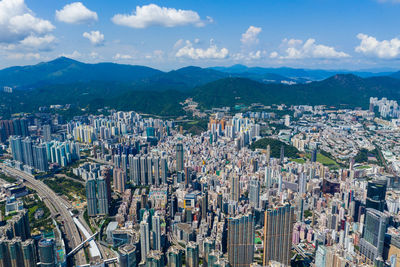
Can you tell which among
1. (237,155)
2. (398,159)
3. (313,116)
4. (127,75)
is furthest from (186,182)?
(127,75)

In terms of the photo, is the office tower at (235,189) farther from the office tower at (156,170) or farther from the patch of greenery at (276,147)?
the patch of greenery at (276,147)

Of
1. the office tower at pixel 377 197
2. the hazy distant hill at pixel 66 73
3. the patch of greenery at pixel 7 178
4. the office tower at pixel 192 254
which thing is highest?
the hazy distant hill at pixel 66 73

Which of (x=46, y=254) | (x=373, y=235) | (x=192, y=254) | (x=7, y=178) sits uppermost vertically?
(x=46, y=254)

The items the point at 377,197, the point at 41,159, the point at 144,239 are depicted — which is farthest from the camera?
the point at 41,159

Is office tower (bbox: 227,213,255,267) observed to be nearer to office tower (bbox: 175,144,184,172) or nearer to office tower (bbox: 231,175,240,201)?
office tower (bbox: 231,175,240,201)

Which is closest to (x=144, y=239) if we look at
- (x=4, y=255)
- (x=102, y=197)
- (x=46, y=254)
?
(x=46, y=254)

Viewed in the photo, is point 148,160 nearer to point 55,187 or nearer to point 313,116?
point 55,187

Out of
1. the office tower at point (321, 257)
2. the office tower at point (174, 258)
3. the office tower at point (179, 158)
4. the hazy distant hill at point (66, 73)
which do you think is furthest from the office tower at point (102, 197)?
the hazy distant hill at point (66, 73)

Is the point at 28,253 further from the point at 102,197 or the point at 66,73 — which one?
the point at 66,73
